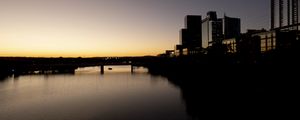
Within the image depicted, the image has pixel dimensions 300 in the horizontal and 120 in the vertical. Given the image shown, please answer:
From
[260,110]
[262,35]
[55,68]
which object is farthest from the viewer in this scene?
[55,68]

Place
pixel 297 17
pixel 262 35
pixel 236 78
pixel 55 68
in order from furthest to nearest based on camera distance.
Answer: pixel 55 68
pixel 297 17
pixel 262 35
pixel 236 78

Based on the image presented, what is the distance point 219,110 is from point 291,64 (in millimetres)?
17123

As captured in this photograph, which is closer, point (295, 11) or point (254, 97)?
point (254, 97)

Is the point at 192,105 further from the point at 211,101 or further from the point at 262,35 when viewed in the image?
the point at 262,35

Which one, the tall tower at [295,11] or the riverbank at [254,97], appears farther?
the tall tower at [295,11]

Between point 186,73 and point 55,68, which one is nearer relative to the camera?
point 186,73

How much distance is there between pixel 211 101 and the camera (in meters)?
46.8

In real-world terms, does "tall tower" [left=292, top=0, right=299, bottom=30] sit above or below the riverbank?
above

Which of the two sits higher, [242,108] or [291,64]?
[291,64]

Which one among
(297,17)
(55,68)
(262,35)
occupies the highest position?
(297,17)

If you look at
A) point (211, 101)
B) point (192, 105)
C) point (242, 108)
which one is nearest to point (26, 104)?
point (192, 105)

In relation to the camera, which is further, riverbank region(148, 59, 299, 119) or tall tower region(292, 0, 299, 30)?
tall tower region(292, 0, 299, 30)

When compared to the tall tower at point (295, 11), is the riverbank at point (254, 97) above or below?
below

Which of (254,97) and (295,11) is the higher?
(295,11)
